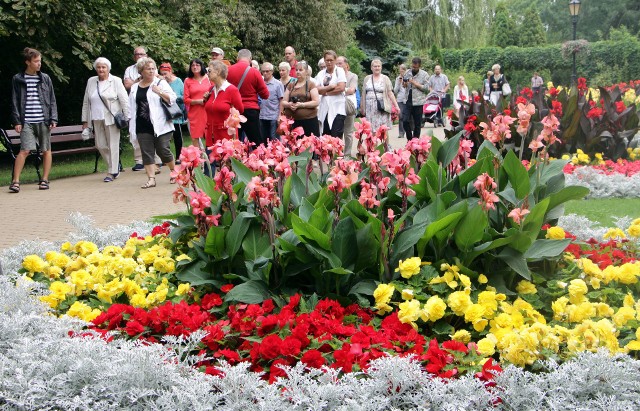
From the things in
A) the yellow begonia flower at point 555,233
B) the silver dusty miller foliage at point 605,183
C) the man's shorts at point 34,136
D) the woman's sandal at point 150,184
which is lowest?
the woman's sandal at point 150,184

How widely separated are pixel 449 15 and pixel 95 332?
135 feet

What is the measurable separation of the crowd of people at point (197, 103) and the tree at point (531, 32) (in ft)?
158

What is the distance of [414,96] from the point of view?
54.6ft

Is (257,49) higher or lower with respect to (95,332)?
higher

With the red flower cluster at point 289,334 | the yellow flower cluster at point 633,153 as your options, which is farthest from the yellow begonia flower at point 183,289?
the yellow flower cluster at point 633,153

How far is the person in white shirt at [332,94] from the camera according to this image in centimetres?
1211

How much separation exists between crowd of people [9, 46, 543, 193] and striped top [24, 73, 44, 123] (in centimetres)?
1

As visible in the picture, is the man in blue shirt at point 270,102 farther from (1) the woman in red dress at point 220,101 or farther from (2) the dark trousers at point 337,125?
(1) the woman in red dress at point 220,101

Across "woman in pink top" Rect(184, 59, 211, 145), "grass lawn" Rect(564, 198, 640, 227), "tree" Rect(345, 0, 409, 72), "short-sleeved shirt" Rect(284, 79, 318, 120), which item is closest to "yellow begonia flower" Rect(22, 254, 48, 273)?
"grass lawn" Rect(564, 198, 640, 227)

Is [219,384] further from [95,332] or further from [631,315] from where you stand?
[631,315]

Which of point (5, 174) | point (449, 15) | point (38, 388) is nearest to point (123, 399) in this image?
point (38, 388)

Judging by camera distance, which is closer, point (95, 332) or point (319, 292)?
point (95, 332)

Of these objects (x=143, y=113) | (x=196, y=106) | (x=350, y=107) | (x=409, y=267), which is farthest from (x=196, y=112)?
(x=409, y=267)

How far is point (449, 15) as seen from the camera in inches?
1679
